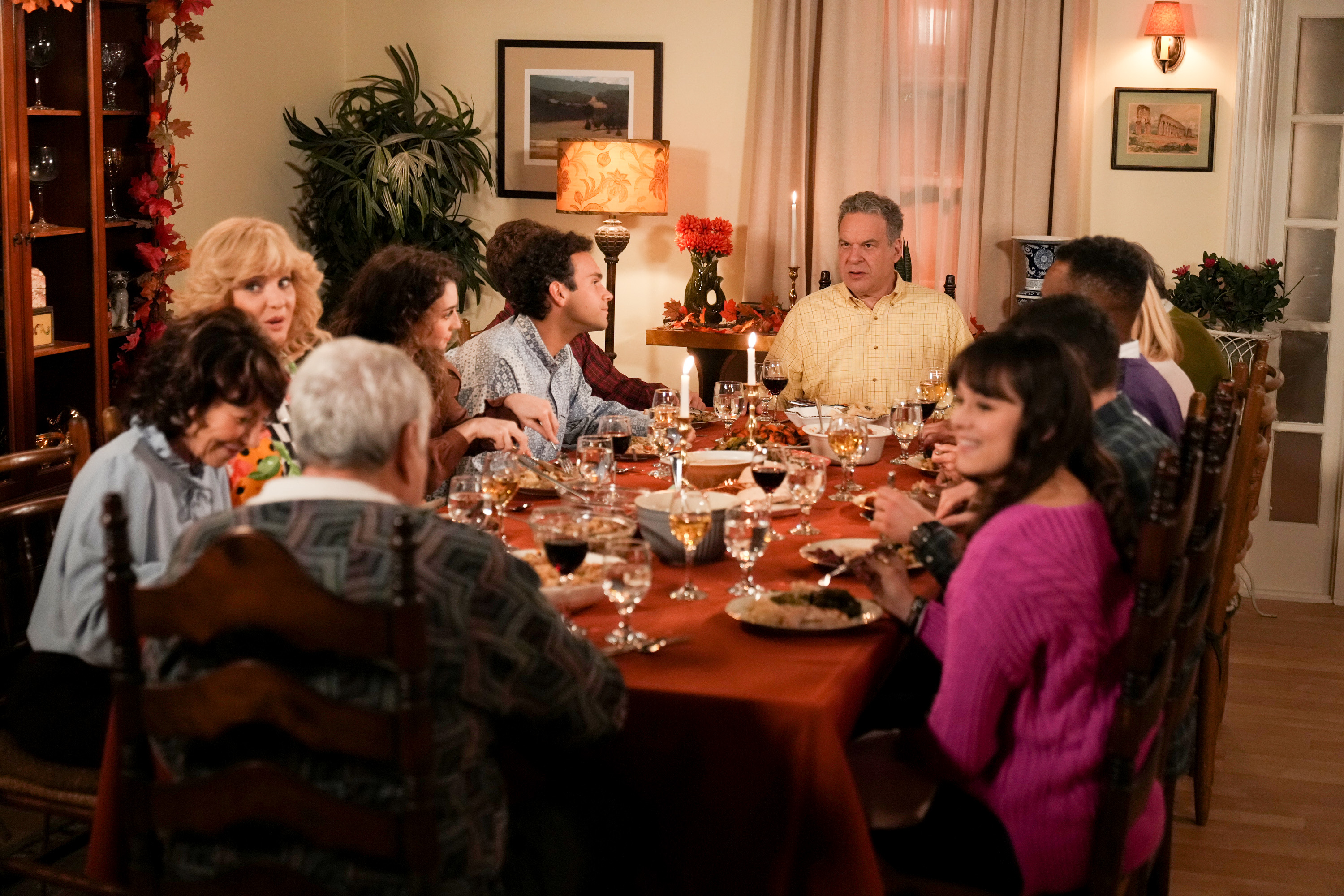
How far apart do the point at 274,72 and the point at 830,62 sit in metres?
2.33

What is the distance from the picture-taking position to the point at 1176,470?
162 cm

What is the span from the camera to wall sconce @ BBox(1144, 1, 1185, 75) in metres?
5.07

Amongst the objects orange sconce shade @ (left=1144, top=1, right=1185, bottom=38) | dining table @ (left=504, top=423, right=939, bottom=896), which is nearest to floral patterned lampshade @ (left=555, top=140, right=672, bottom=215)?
orange sconce shade @ (left=1144, top=1, right=1185, bottom=38)

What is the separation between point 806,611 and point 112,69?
133 inches

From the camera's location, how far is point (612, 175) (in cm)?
535

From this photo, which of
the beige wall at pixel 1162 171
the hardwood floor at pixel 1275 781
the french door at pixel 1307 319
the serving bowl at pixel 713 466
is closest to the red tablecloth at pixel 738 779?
the serving bowl at pixel 713 466

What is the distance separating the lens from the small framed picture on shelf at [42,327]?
4.06 m

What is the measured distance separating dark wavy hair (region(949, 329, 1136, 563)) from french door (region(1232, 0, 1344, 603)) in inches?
143

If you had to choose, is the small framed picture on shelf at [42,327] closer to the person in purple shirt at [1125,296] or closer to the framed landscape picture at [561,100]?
the framed landscape picture at [561,100]

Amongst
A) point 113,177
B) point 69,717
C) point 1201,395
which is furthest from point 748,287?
point 69,717

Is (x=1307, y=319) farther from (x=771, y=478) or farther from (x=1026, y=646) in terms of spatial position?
(x=1026, y=646)

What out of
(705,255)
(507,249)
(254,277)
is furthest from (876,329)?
(254,277)

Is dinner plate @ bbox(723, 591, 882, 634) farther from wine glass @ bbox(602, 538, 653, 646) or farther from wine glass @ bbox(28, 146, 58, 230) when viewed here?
wine glass @ bbox(28, 146, 58, 230)

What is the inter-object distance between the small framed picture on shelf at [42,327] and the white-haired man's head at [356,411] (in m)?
2.96
